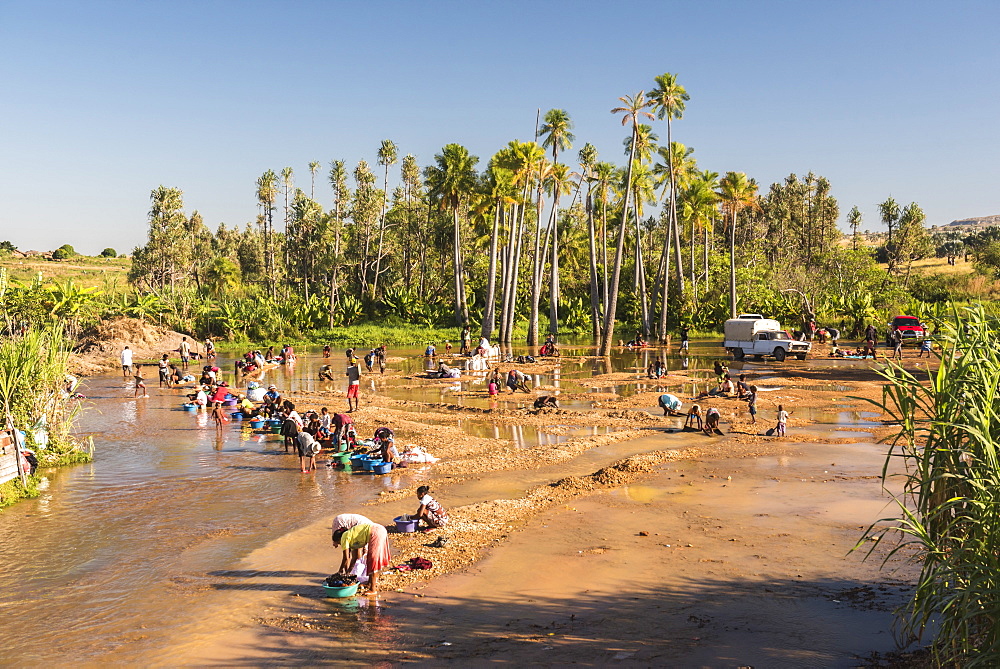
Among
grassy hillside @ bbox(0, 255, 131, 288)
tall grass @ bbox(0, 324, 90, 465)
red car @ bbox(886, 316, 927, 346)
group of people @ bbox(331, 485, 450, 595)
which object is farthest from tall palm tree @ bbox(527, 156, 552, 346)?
grassy hillside @ bbox(0, 255, 131, 288)

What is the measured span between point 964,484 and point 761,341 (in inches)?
1519

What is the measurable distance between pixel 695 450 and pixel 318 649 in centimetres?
1372

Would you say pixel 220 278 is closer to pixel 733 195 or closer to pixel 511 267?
pixel 511 267

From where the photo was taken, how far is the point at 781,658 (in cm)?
869

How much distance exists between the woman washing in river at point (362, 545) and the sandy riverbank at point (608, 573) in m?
0.44

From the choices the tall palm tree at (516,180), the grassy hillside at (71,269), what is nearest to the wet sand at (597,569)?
the tall palm tree at (516,180)

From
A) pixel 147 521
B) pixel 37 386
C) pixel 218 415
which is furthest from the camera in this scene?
pixel 218 415

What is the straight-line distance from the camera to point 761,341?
43.3 m

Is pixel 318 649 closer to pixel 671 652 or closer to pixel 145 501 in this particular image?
pixel 671 652

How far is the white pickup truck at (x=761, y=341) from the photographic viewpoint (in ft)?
140

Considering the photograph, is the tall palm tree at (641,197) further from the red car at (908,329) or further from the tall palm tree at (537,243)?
the red car at (908,329)

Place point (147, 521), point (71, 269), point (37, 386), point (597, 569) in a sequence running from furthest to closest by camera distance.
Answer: point (71, 269), point (37, 386), point (147, 521), point (597, 569)

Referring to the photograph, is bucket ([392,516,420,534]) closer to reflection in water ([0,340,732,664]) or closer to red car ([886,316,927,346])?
reflection in water ([0,340,732,664])

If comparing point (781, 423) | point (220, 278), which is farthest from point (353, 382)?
point (220, 278)
